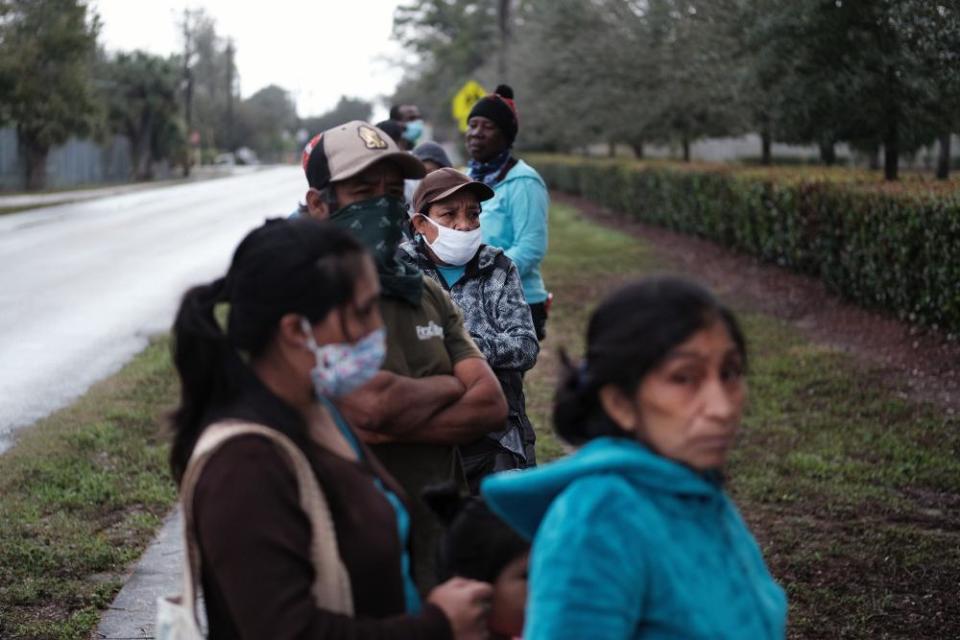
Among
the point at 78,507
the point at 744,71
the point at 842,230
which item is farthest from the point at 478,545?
the point at 744,71

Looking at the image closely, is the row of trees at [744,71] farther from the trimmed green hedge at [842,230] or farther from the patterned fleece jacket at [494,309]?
the patterned fleece jacket at [494,309]

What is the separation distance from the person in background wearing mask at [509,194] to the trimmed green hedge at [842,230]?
6.34m

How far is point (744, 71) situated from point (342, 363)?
16.5m

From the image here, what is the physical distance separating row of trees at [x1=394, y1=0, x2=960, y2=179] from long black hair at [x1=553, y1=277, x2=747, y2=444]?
8.44 metres

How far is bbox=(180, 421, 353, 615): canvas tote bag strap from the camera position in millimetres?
2434

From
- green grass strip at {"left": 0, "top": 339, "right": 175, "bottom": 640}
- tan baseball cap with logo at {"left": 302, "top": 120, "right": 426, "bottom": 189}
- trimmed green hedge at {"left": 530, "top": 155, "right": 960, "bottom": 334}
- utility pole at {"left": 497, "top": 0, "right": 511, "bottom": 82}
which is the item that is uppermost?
utility pole at {"left": 497, "top": 0, "right": 511, "bottom": 82}

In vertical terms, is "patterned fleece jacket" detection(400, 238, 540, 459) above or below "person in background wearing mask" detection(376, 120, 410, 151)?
below

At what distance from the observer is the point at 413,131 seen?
1143 centimetres

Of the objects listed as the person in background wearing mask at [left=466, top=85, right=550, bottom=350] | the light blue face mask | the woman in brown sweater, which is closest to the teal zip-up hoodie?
the person in background wearing mask at [left=466, top=85, right=550, bottom=350]

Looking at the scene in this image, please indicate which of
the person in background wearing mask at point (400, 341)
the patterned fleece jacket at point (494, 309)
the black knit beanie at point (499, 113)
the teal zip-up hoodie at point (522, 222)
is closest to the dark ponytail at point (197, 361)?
the person in background wearing mask at point (400, 341)

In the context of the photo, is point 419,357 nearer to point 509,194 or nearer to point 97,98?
point 509,194

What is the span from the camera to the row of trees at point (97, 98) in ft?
128

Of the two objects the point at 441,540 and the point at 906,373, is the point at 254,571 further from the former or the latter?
the point at 906,373

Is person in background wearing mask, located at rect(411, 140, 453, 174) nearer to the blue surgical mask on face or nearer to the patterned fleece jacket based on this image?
the patterned fleece jacket
